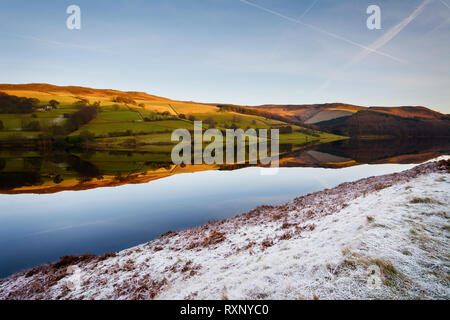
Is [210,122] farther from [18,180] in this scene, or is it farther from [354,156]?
[18,180]

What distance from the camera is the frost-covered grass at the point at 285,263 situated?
4.45 meters

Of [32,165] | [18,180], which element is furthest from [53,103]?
[18,180]

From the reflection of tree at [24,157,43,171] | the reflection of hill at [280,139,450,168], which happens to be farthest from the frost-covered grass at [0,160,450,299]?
the reflection of tree at [24,157,43,171]

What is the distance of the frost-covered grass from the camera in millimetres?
4449

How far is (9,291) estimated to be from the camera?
845 cm

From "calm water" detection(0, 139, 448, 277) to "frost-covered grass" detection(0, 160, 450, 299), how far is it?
247 centimetres

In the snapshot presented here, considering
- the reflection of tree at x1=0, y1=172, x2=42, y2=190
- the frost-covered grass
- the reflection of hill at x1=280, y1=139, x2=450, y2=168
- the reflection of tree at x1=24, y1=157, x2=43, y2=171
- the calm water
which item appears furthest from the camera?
the reflection of hill at x1=280, y1=139, x2=450, y2=168

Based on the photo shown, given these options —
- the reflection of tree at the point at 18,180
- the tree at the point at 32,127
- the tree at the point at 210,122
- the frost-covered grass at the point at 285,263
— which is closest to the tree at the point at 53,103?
the tree at the point at 32,127

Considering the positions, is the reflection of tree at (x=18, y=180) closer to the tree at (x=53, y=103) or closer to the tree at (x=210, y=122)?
the tree at (x=210, y=122)

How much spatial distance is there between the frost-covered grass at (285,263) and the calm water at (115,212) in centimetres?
247

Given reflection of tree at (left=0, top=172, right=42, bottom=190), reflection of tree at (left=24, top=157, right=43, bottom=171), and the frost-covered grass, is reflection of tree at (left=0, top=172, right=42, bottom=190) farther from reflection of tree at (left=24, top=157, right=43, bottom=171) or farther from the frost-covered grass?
the frost-covered grass
